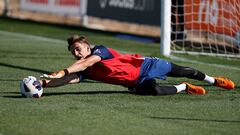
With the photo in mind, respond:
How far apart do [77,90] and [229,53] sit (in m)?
5.65

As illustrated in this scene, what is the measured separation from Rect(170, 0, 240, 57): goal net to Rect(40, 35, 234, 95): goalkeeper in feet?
16.5

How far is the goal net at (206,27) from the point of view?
14648 mm

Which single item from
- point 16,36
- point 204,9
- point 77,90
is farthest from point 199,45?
point 77,90

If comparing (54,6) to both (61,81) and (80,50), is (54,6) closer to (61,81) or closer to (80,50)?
(61,81)

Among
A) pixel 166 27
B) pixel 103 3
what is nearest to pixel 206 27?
pixel 166 27

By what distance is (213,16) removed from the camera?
15344mm

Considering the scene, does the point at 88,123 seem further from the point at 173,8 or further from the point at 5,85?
the point at 173,8

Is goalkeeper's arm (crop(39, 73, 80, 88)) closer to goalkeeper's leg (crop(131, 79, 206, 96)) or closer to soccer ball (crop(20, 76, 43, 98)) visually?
soccer ball (crop(20, 76, 43, 98))

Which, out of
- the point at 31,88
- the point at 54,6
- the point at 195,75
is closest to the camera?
the point at 31,88

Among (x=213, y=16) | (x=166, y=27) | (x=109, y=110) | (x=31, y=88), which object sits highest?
(x=213, y=16)

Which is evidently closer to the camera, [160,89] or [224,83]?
[160,89]

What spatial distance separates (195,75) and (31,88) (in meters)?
2.20

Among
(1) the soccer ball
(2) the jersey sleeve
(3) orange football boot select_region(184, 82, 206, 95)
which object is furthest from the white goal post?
(1) the soccer ball

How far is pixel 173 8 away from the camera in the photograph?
47.1 ft
